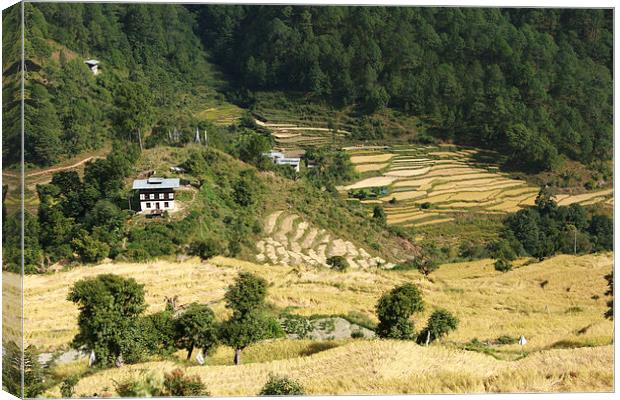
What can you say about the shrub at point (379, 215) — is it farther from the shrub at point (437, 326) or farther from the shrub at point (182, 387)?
the shrub at point (182, 387)

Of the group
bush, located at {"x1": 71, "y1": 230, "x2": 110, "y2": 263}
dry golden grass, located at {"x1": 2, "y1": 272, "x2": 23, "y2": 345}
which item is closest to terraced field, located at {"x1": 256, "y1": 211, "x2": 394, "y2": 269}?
bush, located at {"x1": 71, "y1": 230, "x2": 110, "y2": 263}

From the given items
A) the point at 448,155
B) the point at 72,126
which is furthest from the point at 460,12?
the point at 72,126

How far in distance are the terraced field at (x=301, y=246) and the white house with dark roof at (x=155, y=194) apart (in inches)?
46.2

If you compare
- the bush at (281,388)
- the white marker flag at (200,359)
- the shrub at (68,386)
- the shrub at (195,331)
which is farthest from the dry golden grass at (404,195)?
the shrub at (68,386)

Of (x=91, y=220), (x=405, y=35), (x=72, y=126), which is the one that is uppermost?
(x=405, y=35)

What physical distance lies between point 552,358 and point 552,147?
9.02 ft

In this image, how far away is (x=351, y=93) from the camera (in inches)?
661

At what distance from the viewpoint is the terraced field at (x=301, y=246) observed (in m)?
16.1

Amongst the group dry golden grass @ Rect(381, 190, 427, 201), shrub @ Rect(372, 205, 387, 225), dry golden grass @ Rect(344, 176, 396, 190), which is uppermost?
dry golden grass @ Rect(344, 176, 396, 190)

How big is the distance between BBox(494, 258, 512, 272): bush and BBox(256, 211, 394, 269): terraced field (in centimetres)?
124

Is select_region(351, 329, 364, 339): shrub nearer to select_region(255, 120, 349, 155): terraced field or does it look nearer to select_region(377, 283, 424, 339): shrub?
select_region(377, 283, 424, 339): shrub

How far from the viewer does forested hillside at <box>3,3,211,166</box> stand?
15.2m

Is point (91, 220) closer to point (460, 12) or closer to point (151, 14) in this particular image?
point (151, 14)

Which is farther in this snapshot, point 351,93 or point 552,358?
point 351,93
